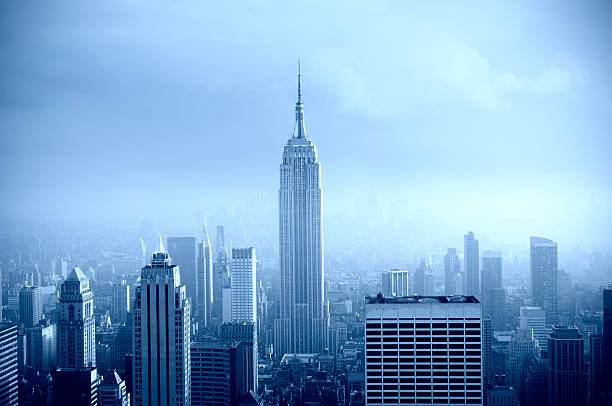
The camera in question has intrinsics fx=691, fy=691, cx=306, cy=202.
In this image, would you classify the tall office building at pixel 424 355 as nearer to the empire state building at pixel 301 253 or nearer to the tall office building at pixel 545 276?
the tall office building at pixel 545 276

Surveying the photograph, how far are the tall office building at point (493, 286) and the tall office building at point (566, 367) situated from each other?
2.22 feet

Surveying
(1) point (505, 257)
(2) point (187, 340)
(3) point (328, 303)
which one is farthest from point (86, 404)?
(3) point (328, 303)

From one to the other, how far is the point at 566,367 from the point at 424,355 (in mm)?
3368

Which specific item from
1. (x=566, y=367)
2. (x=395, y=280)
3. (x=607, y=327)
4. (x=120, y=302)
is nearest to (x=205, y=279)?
(x=120, y=302)

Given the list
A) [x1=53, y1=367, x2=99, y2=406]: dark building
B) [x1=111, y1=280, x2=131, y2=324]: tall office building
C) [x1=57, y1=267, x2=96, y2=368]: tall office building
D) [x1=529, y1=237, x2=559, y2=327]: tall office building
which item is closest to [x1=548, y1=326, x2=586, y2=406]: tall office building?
[x1=529, y1=237, x2=559, y2=327]: tall office building

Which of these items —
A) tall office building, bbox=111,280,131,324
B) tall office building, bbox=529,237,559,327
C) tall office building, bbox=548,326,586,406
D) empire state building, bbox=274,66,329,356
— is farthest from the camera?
empire state building, bbox=274,66,329,356

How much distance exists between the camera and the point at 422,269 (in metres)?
8.65

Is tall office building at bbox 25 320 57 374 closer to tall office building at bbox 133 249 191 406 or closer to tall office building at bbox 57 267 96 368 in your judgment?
tall office building at bbox 57 267 96 368

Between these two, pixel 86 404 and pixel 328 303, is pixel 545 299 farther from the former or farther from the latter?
pixel 86 404

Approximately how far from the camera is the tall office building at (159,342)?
19.1ft

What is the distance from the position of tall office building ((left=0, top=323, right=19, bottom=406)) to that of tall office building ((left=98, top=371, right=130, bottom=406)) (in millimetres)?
720

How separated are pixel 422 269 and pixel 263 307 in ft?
13.4

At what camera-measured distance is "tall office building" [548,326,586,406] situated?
6926 mm

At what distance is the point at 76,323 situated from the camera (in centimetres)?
769
